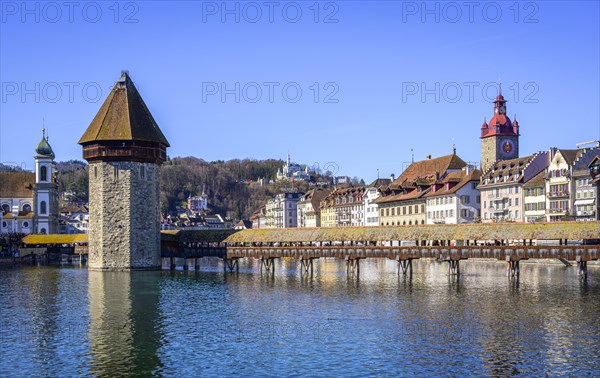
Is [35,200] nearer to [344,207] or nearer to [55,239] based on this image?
[55,239]

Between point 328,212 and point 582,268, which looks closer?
point 582,268

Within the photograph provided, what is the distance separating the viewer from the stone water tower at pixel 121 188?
58750 millimetres

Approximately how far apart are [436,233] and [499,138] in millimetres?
36758

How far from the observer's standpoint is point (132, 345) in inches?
1059

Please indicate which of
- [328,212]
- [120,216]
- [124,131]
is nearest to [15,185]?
[328,212]

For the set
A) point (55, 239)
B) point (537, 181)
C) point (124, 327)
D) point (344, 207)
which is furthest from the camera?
point (344, 207)

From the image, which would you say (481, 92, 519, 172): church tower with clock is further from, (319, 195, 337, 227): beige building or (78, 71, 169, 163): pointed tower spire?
(78, 71, 169, 163): pointed tower spire

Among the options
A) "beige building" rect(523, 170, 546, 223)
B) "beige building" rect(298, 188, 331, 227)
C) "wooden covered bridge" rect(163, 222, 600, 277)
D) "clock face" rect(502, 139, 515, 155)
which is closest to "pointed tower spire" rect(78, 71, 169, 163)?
"wooden covered bridge" rect(163, 222, 600, 277)

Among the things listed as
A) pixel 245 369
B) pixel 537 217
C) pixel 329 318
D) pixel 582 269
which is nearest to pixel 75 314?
pixel 329 318

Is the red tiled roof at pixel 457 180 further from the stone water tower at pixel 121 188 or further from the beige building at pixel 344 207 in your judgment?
the stone water tower at pixel 121 188

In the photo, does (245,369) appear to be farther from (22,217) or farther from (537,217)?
(22,217)

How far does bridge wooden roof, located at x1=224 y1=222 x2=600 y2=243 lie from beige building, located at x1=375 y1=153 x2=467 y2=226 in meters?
28.9

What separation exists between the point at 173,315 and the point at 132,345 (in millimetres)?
6804

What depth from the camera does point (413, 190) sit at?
9112 centimetres
